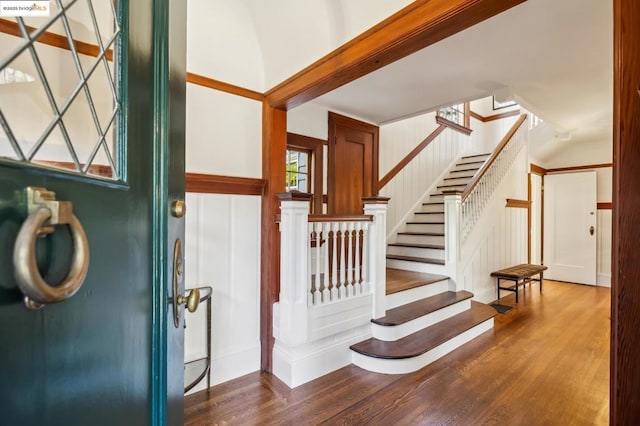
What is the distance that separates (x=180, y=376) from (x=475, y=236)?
13.8 ft

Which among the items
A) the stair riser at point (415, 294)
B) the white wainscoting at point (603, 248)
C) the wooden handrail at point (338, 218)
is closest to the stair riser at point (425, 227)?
the stair riser at point (415, 294)

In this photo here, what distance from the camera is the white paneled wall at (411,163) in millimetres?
4707

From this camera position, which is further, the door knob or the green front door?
the door knob

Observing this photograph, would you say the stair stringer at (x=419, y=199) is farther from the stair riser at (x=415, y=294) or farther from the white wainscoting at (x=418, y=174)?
the stair riser at (x=415, y=294)

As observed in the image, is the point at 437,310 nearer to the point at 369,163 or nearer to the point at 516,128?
the point at 369,163

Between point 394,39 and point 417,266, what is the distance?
3.10 metres

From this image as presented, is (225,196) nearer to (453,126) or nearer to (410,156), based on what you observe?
(410,156)

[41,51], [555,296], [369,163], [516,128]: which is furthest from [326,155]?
[555,296]

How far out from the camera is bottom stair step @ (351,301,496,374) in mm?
2545

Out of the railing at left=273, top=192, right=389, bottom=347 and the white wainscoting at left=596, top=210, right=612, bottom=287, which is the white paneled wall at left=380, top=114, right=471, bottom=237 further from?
the white wainscoting at left=596, top=210, right=612, bottom=287

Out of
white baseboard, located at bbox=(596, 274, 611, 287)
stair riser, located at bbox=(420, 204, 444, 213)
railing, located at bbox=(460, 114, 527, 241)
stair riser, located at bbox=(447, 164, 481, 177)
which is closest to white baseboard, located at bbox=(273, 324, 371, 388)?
railing, located at bbox=(460, 114, 527, 241)

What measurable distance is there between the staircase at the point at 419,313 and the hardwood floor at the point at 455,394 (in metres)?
0.10

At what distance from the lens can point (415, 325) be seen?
3025 mm

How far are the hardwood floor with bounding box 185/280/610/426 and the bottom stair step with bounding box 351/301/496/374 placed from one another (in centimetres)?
7
